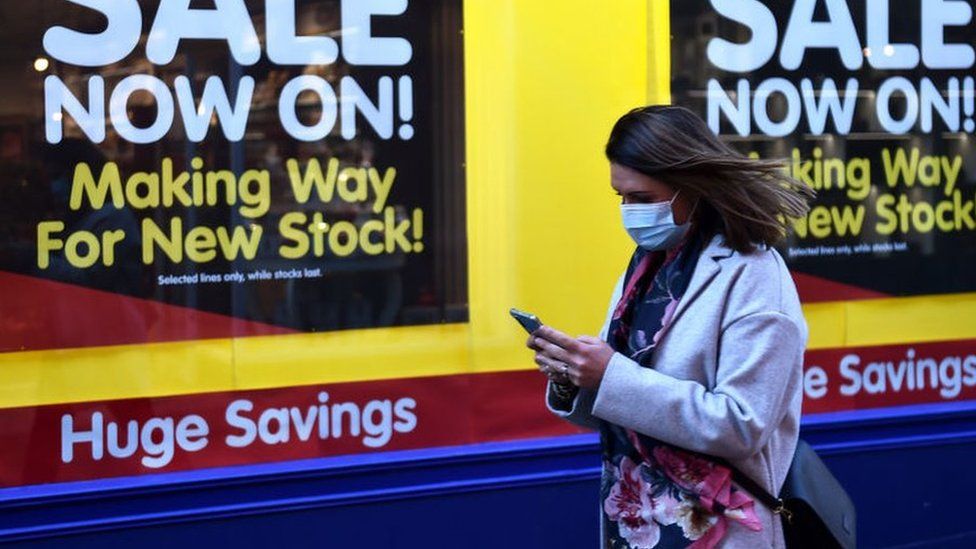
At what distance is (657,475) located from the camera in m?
2.59

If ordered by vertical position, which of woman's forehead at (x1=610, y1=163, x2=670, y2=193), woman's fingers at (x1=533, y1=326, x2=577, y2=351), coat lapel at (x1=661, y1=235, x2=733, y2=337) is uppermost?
woman's forehead at (x1=610, y1=163, x2=670, y2=193)

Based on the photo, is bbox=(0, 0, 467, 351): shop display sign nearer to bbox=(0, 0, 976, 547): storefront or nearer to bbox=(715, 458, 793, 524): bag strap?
bbox=(0, 0, 976, 547): storefront

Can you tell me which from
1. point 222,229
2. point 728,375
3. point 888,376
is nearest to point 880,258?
point 888,376

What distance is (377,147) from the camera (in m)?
4.12

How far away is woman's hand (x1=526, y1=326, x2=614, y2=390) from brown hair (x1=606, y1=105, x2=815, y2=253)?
32cm

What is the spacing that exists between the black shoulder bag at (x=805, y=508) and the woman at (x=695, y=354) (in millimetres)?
19

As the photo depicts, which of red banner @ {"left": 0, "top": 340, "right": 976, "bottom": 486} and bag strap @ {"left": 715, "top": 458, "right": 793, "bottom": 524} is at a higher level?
bag strap @ {"left": 715, "top": 458, "right": 793, "bottom": 524}

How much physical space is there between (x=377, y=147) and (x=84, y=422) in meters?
1.13

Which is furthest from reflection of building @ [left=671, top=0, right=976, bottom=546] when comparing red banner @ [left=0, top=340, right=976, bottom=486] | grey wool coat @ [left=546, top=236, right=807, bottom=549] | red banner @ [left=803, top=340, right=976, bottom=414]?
grey wool coat @ [left=546, top=236, right=807, bottom=549]

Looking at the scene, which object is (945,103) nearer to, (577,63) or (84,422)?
(577,63)

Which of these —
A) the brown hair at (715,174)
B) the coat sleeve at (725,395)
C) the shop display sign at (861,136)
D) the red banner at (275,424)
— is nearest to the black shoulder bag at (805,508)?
the coat sleeve at (725,395)

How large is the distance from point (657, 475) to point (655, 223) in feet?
1.53

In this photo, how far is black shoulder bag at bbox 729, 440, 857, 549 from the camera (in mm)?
2557

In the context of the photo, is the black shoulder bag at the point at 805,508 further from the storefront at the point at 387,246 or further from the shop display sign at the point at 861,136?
the shop display sign at the point at 861,136
